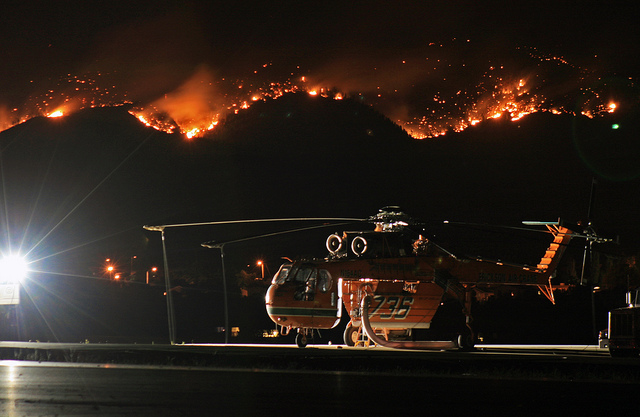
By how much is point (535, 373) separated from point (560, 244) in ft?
52.3

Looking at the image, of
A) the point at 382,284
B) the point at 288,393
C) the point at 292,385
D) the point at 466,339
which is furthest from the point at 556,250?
the point at 288,393

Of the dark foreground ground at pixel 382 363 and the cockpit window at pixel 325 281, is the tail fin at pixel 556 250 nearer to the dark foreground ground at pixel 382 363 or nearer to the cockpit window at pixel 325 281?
the cockpit window at pixel 325 281

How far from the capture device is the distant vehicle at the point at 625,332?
2494 cm

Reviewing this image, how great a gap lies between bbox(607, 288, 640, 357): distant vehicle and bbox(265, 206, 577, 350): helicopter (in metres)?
4.64

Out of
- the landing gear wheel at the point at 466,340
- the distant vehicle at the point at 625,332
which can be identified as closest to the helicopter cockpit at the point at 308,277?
the landing gear wheel at the point at 466,340

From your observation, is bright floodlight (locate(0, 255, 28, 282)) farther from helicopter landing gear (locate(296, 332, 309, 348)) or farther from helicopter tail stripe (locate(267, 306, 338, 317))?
helicopter landing gear (locate(296, 332, 309, 348))

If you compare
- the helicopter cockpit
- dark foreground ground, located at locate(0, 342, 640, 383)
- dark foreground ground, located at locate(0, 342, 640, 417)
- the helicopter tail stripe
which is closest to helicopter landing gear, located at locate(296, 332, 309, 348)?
the helicopter tail stripe

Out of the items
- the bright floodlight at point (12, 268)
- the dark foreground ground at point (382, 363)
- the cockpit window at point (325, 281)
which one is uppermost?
the bright floodlight at point (12, 268)

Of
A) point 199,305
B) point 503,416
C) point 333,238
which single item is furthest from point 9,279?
point 199,305

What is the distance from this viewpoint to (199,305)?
8269cm

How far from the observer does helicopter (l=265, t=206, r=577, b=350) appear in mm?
27281

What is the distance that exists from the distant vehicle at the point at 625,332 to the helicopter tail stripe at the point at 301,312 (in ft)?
35.4

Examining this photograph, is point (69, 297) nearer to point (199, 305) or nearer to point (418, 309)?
point (199, 305)

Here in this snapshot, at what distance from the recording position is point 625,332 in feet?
83.1
